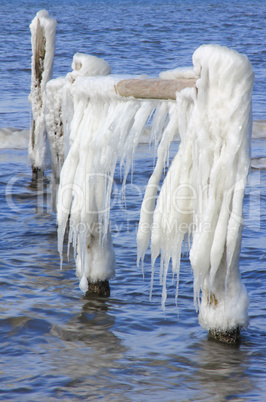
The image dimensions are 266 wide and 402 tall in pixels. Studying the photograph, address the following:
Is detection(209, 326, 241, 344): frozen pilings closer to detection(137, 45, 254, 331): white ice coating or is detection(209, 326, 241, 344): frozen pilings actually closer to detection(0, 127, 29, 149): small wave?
detection(137, 45, 254, 331): white ice coating

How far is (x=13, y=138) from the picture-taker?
11914 mm

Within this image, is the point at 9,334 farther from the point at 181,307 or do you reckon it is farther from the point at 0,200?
the point at 0,200

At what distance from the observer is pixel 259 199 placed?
301 inches

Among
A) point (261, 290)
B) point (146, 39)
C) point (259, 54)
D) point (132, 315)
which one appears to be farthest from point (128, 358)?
point (146, 39)

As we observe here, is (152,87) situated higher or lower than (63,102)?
higher

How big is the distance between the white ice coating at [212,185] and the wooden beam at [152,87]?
0.09m

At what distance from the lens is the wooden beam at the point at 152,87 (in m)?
3.55

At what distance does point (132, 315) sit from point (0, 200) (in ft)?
12.7

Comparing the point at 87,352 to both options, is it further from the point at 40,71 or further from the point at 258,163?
the point at 258,163

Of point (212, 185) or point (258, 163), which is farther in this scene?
point (258, 163)

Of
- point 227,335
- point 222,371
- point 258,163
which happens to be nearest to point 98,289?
point 227,335

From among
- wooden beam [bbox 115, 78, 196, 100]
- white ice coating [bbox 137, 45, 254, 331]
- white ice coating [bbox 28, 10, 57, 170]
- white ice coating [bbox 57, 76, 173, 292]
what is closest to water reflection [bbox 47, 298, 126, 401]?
white ice coating [bbox 57, 76, 173, 292]

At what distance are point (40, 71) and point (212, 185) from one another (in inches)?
217

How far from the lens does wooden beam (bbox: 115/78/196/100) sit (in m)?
3.55
